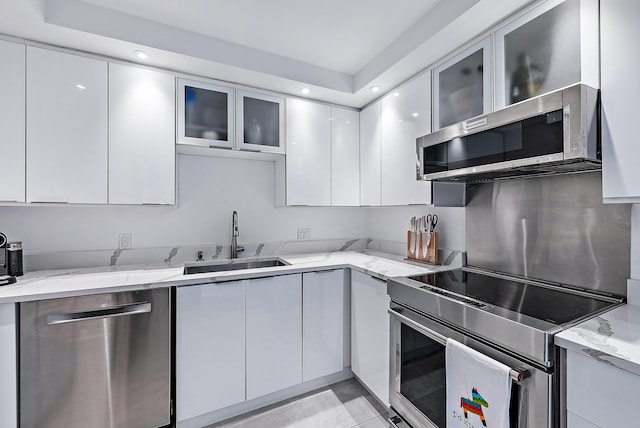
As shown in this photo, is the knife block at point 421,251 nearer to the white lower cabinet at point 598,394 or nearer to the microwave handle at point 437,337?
the microwave handle at point 437,337

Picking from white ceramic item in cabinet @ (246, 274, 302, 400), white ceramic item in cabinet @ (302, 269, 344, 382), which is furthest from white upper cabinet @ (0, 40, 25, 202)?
white ceramic item in cabinet @ (302, 269, 344, 382)

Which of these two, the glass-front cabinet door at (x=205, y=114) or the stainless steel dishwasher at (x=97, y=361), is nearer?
the stainless steel dishwasher at (x=97, y=361)

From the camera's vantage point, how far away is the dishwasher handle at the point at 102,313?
1.44 m

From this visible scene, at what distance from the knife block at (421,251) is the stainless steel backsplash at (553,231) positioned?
227 mm

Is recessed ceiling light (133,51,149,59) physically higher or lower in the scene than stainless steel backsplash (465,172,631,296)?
higher

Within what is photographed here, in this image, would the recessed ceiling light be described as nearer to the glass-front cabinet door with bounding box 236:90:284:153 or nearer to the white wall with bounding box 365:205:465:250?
the glass-front cabinet door with bounding box 236:90:284:153

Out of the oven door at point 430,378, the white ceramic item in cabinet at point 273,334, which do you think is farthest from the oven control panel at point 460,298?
the white ceramic item in cabinet at point 273,334

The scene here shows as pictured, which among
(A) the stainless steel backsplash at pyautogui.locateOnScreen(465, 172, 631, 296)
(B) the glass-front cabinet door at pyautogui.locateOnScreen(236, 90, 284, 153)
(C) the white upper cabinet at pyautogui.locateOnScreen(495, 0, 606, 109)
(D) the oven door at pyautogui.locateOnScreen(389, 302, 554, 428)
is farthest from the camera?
(B) the glass-front cabinet door at pyautogui.locateOnScreen(236, 90, 284, 153)

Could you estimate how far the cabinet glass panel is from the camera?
1204 millimetres

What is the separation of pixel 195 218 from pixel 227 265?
46cm

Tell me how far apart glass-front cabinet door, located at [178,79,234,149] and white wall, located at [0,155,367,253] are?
348 mm

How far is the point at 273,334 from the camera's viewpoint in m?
1.94

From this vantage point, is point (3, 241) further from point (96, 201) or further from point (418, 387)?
point (418, 387)

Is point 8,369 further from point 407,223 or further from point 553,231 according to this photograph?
point 553,231
